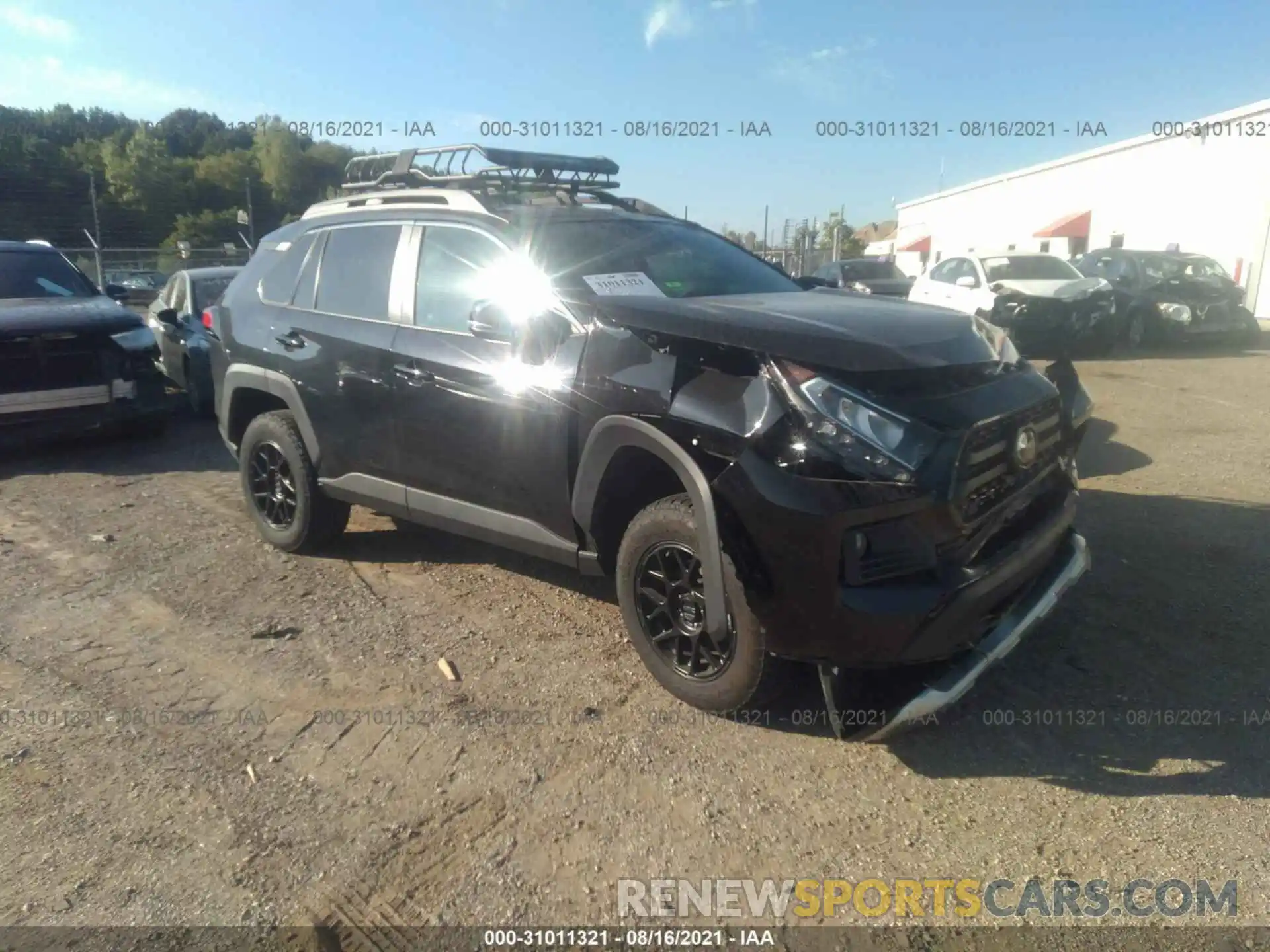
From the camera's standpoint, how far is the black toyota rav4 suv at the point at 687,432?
284 cm

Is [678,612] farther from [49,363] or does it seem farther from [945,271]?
[945,271]

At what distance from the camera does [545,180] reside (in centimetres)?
518

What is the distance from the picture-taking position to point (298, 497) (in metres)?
5.03

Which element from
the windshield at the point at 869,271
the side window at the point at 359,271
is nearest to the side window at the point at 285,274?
the side window at the point at 359,271

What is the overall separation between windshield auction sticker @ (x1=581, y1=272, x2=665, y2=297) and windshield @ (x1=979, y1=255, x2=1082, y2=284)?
1079cm

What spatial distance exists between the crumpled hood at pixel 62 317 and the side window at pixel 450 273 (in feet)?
15.5

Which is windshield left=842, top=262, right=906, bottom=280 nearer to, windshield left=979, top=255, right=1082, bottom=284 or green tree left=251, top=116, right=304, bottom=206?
windshield left=979, top=255, right=1082, bottom=284

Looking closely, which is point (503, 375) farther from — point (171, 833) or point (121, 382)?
point (121, 382)

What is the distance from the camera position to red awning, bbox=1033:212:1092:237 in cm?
2764

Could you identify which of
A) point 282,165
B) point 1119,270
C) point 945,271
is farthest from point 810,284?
point 282,165

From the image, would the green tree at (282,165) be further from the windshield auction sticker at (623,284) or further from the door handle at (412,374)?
the windshield auction sticker at (623,284)

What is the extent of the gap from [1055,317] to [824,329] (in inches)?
431

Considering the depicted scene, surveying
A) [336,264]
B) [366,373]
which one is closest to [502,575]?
[366,373]

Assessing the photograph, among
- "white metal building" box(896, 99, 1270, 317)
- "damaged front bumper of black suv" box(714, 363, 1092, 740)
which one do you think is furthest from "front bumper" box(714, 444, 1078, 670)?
"white metal building" box(896, 99, 1270, 317)
